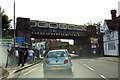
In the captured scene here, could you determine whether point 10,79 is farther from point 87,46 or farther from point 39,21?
point 87,46

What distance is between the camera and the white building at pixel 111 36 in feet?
204

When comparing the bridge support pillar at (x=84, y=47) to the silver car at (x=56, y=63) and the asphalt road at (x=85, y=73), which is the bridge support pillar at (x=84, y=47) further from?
the silver car at (x=56, y=63)

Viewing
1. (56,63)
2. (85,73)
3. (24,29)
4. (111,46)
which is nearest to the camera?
(56,63)

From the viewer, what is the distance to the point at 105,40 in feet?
239

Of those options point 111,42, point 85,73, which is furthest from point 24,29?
point 85,73

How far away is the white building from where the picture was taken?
62.0m

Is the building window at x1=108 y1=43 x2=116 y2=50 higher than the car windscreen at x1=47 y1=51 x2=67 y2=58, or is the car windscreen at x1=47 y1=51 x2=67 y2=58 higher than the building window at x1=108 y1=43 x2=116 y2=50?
the building window at x1=108 y1=43 x2=116 y2=50

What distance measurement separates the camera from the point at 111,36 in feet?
218

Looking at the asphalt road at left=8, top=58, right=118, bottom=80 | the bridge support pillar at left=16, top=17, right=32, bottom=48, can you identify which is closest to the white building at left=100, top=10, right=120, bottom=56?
the bridge support pillar at left=16, top=17, right=32, bottom=48

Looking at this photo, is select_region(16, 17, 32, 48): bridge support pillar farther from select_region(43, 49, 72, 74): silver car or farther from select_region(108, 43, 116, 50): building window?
select_region(43, 49, 72, 74): silver car

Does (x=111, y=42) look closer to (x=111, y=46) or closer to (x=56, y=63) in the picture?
(x=111, y=46)

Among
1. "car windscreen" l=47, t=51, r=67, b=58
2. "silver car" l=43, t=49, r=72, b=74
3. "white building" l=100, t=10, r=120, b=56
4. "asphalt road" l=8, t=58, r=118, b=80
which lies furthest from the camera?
"white building" l=100, t=10, r=120, b=56

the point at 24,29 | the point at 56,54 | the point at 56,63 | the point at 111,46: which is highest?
the point at 24,29

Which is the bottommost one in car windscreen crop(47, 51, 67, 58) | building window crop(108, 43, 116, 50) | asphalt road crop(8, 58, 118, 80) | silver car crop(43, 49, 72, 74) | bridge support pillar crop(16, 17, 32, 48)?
asphalt road crop(8, 58, 118, 80)
